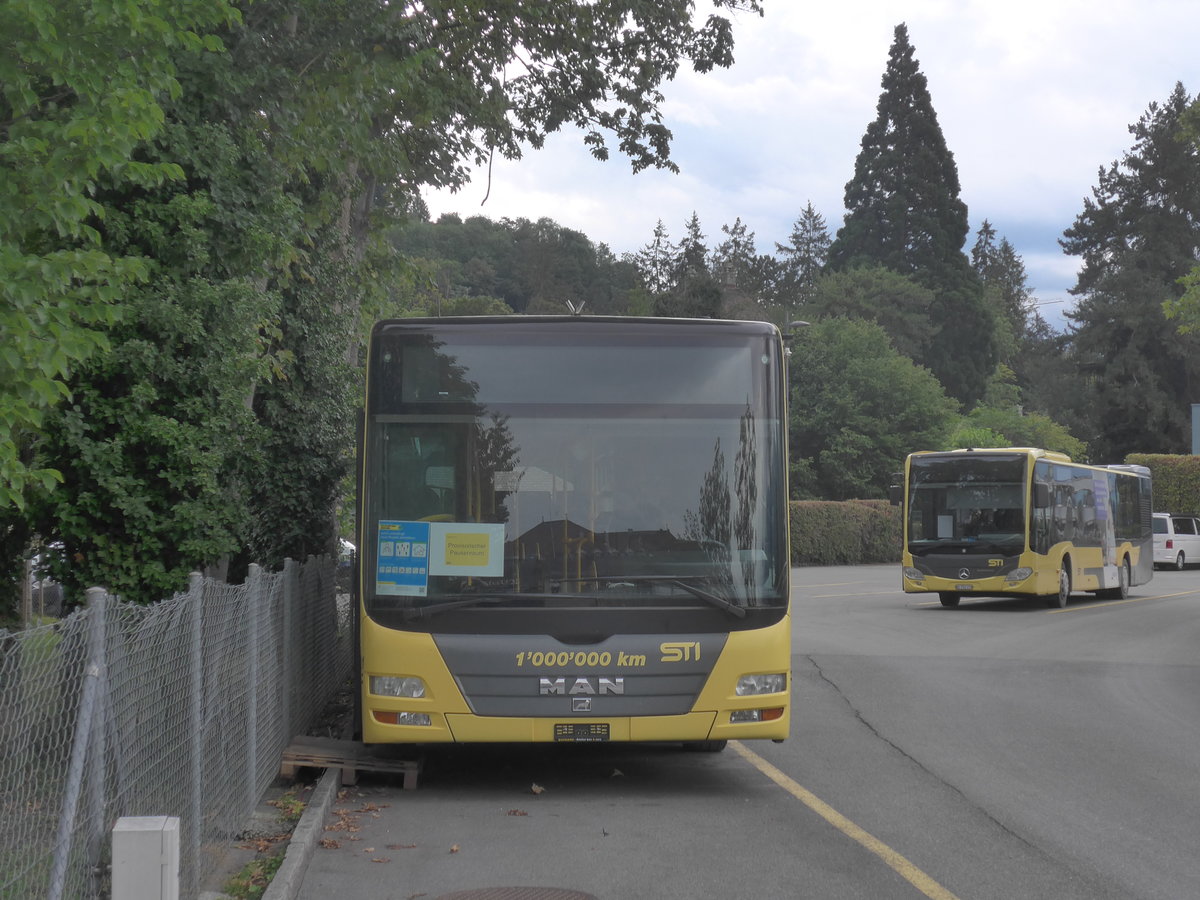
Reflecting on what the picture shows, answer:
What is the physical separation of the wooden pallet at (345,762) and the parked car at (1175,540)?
4174cm

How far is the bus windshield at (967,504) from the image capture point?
25.5 meters

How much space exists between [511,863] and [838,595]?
79.7ft

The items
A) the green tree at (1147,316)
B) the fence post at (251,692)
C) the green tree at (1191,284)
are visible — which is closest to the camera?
the fence post at (251,692)

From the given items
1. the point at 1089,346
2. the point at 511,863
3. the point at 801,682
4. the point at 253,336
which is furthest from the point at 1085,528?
the point at 1089,346

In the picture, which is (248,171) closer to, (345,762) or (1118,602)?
(345,762)

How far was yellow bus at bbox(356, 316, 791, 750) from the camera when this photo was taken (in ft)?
28.4

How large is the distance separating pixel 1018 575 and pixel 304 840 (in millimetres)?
20701

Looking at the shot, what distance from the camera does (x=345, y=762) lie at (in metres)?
9.01

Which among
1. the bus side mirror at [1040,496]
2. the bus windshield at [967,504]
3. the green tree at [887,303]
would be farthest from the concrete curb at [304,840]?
the green tree at [887,303]

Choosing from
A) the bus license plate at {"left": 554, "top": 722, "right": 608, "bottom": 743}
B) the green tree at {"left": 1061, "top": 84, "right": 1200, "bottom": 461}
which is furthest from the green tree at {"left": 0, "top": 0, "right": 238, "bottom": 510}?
the green tree at {"left": 1061, "top": 84, "right": 1200, "bottom": 461}

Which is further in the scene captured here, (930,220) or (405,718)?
(930,220)

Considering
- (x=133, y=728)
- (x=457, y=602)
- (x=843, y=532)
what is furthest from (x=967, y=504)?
(x=843, y=532)

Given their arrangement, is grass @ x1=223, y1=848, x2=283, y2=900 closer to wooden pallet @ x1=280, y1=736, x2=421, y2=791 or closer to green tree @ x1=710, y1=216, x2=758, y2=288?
wooden pallet @ x1=280, y1=736, x2=421, y2=791

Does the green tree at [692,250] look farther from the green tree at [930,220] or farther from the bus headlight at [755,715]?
the bus headlight at [755,715]
